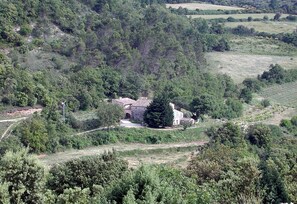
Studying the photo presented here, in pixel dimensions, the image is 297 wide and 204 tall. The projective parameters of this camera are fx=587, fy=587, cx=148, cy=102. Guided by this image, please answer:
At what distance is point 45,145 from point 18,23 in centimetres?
1295

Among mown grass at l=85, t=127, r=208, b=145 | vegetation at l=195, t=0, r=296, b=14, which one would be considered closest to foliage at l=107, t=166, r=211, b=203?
mown grass at l=85, t=127, r=208, b=145

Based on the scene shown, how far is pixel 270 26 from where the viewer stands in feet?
239

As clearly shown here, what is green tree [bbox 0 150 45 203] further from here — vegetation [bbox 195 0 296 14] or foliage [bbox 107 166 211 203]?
vegetation [bbox 195 0 296 14]

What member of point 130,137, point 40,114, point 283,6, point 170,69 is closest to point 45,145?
point 40,114

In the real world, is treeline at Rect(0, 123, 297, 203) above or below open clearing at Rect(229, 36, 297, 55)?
above

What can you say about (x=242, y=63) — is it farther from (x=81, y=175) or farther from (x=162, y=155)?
(x=81, y=175)

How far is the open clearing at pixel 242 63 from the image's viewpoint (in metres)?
52.4

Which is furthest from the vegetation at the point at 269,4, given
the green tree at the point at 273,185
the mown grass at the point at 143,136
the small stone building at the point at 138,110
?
the green tree at the point at 273,185

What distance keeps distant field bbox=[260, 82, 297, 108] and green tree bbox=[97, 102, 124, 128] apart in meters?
15.9

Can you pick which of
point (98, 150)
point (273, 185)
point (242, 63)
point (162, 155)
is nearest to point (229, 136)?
point (162, 155)

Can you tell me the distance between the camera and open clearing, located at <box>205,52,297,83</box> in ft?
172

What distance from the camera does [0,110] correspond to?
33.7 m

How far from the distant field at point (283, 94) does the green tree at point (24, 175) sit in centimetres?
3078

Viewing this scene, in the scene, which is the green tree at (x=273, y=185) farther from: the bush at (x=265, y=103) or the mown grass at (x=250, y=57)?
the mown grass at (x=250, y=57)
